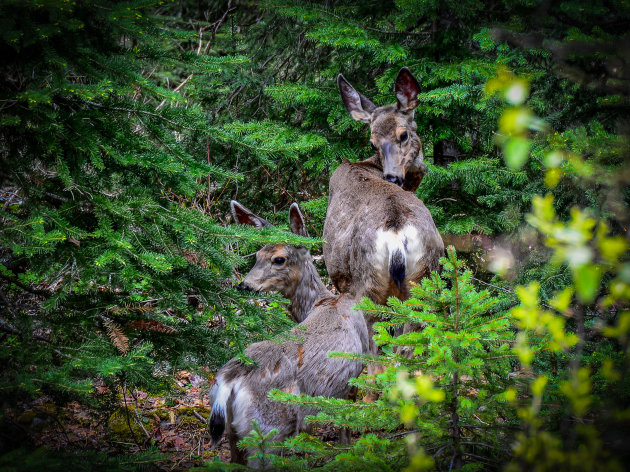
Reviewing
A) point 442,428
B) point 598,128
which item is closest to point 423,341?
point 442,428

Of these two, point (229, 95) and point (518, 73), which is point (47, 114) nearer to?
point (518, 73)

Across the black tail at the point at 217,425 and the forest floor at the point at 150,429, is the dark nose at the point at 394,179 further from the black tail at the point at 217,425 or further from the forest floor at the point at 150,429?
the black tail at the point at 217,425

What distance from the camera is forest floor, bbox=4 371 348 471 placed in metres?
3.78

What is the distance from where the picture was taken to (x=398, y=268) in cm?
402

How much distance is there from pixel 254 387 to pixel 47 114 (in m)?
2.37

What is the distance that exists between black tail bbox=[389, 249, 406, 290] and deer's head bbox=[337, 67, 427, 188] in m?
1.72

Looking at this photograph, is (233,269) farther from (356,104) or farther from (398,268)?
(356,104)

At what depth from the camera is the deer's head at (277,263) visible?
16.5 feet

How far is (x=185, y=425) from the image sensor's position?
464 cm

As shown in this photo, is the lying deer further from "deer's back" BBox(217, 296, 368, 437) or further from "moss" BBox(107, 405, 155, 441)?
"moss" BBox(107, 405, 155, 441)

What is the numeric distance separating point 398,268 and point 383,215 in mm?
613

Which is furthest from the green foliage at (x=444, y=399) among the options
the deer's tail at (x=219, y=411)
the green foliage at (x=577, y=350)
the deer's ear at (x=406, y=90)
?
the deer's ear at (x=406, y=90)

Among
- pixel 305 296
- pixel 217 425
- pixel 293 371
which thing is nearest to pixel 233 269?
pixel 293 371

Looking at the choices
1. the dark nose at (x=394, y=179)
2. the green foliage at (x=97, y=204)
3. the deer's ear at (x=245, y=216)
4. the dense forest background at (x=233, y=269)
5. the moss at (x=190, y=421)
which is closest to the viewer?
the dense forest background at (x=233, y=269)
